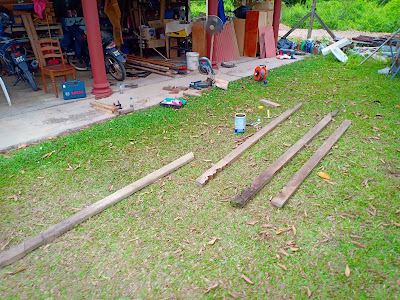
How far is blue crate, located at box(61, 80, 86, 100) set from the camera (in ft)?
19.5

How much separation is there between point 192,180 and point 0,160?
256 centimetres

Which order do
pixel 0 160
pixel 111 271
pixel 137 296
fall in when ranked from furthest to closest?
pixel 0 160, pixel 111 271, pixel 137 296

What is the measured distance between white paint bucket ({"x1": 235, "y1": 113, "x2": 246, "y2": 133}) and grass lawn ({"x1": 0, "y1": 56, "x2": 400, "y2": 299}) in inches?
5.1

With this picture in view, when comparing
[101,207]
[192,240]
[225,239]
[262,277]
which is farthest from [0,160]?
[262,277]

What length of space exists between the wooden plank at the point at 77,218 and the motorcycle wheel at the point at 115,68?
14.0 feet

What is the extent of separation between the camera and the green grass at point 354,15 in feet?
59.2

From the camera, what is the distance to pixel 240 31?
34.9 ft

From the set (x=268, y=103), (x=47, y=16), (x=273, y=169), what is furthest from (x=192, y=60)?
(x=273, y=169)

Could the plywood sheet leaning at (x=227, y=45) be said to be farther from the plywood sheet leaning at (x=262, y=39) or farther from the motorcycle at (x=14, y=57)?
the motorcycle at (x=14, y=57)

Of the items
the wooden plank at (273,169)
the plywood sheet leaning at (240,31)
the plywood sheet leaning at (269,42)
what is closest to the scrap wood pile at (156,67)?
the plywood sheet leaning at (240,31)

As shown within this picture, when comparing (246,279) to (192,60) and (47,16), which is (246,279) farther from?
(47,16)

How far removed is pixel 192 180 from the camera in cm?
361

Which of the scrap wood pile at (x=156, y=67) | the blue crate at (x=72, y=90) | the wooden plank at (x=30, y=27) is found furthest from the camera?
the scrap wood pile at (x=156, y=67)

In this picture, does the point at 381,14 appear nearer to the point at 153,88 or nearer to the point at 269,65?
the point at 269,65
